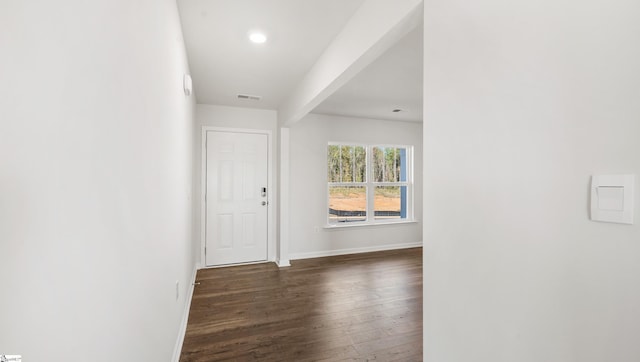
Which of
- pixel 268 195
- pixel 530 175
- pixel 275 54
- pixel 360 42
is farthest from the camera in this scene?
pixel 268 195

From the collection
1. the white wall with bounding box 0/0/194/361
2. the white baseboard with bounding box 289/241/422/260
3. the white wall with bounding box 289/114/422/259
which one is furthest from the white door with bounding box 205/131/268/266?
the white wall with bounding box 0/0/194/361

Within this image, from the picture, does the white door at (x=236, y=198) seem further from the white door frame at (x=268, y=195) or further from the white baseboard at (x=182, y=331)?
the white baseboard at (x=182, y=331)

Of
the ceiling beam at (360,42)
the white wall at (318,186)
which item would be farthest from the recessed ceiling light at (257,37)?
the white wall at (318,186)

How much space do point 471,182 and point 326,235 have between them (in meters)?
4.08

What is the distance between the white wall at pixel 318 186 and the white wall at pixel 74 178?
3629 mm

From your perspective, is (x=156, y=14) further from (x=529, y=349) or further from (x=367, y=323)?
(x=367, y=323)

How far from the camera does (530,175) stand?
2.74ft

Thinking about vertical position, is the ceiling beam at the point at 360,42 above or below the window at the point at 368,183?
above

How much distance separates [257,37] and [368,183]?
3.55 metres

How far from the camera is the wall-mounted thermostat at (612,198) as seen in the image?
64 cm

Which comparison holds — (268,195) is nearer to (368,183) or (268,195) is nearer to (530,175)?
(368,183)

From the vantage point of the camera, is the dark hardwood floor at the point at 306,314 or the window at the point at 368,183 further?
the window at the point at 368,183

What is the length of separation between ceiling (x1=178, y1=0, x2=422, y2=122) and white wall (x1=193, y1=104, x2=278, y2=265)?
0.18 meters

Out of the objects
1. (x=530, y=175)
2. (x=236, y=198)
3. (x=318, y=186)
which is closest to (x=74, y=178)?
(x=530, y=175)
